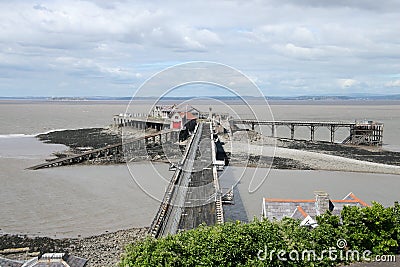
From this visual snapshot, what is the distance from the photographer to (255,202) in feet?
71.7

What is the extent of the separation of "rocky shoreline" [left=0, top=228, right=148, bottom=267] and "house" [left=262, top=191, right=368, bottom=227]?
18.3 feet

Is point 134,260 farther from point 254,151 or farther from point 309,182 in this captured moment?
point 254,151

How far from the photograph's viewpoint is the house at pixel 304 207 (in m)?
11.7

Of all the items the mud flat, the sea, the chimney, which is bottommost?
the sea

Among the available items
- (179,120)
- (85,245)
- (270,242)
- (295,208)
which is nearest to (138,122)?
(179,120)

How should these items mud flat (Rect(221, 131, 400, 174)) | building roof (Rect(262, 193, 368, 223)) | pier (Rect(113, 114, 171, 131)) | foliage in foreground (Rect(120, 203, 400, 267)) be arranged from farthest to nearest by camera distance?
pier (Rect(113, 114, 171, 131)) < mud flat (Rect(221, 131, 400, 174)) < building roof (Rect(262, 193, 368, 223)) < foliage in foreground (Rect(120, 203, 400, 267))

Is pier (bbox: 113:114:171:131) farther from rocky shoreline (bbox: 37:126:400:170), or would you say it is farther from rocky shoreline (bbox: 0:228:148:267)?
rocky shoreline (bbox: 0:228:148:267)

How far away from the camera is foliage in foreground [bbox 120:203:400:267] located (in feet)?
29.0

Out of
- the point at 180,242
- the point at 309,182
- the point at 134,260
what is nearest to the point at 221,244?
the point at 180,242

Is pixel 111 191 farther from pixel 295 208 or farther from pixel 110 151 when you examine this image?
pixel 110 151

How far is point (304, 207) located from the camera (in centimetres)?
1267

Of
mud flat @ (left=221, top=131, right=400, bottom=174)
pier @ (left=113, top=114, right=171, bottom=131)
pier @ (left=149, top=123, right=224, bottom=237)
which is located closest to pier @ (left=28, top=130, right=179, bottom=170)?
mud flat @ (left=221, top=131, right=400, bottom=174)

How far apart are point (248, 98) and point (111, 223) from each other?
32.1 feet

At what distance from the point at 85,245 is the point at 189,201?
14.5 feet
